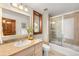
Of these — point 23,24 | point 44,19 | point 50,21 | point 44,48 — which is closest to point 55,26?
point 50,21

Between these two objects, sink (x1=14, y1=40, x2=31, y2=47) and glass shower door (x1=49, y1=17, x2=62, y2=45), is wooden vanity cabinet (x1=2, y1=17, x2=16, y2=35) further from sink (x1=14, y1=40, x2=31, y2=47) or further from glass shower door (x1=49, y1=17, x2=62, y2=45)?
glass shower door (x1=49, y1=17, x2=62, y2=45)

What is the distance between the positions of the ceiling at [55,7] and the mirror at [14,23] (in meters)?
0.26

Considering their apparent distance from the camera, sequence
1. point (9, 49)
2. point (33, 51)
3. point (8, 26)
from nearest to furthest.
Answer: point (9, 49)
point (8, 26)
point (33, 51)

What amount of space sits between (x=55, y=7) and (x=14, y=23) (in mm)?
723

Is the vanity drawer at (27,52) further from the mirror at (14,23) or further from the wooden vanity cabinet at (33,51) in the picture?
the mirror at (14,23)

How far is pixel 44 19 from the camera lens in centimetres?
150

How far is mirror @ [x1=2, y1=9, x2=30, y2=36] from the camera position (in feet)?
4.33

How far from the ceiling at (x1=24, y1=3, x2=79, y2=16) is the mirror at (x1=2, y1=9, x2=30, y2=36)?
10.2 inches

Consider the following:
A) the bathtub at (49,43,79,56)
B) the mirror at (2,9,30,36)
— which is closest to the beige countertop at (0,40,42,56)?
the mirror at (2,9,30,36)

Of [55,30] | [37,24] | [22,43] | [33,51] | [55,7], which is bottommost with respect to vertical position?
[33,51]

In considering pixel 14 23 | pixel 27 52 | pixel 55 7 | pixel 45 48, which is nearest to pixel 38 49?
pixel 45 48

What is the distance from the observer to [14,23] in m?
1.38

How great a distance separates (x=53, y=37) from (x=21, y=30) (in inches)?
Answer: 22.6

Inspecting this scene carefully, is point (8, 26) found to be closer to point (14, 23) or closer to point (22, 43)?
point (14, 23)
